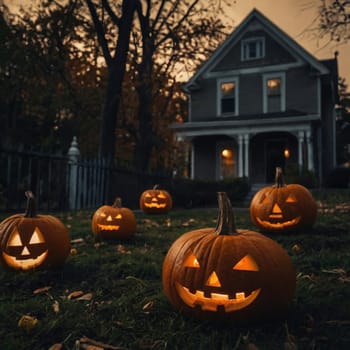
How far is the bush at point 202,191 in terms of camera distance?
487 inches

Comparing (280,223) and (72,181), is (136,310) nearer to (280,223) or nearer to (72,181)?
(280,223)

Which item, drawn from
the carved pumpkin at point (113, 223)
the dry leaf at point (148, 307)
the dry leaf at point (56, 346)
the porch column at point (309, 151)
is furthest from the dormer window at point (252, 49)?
the dry leaf at point (56, 346)

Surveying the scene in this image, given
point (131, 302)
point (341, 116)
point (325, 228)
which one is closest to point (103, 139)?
point (325, 228)

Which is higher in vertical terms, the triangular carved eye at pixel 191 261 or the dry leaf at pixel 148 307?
the triangular carved eye at pixel 191 261

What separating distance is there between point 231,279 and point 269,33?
61.5 feet

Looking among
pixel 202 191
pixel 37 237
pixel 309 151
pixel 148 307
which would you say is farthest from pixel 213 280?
pixel 309 151

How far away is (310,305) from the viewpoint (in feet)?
7.23

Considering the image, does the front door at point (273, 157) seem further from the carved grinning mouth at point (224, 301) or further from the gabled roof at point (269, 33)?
the carved grinning mouth at point (224, 301)

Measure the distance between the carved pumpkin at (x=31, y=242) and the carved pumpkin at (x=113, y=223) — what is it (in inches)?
49.7

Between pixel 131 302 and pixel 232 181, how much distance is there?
41.0 ft

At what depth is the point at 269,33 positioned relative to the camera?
1830 centimetres

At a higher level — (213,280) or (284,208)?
(284,208)

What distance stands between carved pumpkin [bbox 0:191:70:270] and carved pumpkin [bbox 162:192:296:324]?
55.9 inches

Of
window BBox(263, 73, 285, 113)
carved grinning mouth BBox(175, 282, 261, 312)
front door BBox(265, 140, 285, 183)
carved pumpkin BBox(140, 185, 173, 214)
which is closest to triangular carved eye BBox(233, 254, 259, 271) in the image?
carved grinning mouth BBox(175, 282, 261, 312)
